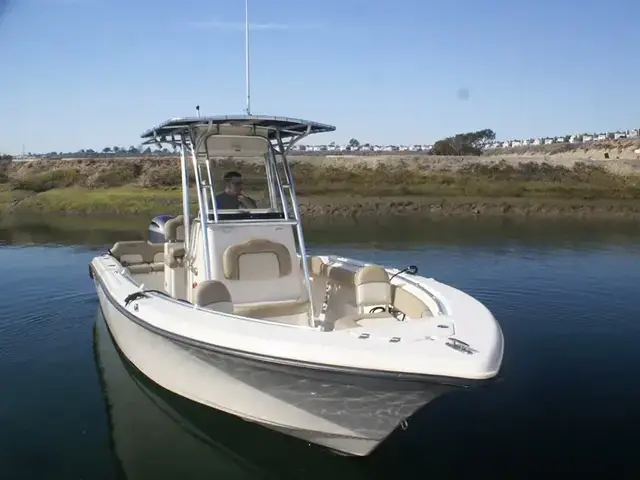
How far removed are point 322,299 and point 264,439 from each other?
2.91m

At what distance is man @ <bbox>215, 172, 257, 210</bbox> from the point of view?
26.2 ft

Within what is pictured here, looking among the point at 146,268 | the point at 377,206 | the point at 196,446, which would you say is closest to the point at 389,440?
the point at 196,446

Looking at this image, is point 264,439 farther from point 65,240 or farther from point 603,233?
point 603,233

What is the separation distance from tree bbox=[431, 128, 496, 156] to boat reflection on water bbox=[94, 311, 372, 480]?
63.7 meters

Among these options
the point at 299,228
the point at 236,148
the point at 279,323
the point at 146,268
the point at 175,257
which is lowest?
the point at 146,268

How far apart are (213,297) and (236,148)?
100 inches

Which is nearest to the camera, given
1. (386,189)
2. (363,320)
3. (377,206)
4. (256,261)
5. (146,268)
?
(363,320)

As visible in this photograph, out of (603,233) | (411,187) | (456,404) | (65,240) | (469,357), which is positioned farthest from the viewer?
(411,187)

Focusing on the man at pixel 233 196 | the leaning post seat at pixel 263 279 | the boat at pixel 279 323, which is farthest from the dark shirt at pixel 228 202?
the leaning post seat at pixel 263 279

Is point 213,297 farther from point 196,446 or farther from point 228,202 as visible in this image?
point 228,202

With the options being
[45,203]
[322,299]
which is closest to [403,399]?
[322,299]

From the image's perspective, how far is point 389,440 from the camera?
592 cm

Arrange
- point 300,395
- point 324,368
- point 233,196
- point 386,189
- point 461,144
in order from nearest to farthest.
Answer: point 324,368, point 300,395, point 233,196, point 386,189, point 461,144

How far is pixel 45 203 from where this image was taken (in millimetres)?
34406
